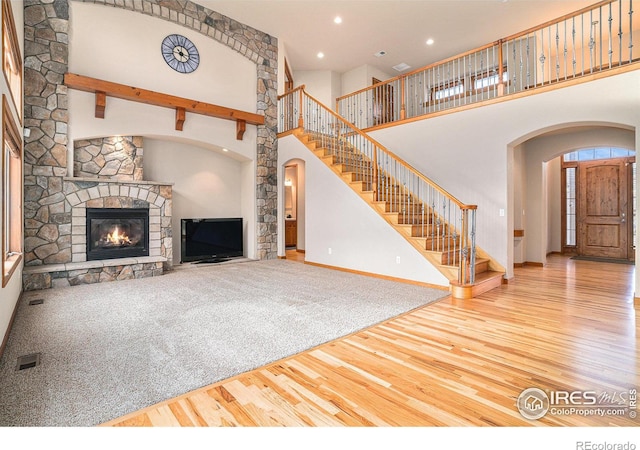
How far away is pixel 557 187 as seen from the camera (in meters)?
8.97

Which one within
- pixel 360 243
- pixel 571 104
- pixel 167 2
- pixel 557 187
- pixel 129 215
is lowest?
pixel 360 243

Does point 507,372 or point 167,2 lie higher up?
point 167,2

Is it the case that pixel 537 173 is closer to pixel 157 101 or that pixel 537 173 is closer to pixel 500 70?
pixel 500 70

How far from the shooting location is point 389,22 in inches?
286

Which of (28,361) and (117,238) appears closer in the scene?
(28,361)

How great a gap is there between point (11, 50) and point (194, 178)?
3.66 m

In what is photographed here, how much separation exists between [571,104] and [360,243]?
367 centimetres

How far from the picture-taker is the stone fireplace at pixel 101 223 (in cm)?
497

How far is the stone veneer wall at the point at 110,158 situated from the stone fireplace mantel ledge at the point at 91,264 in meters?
1.44

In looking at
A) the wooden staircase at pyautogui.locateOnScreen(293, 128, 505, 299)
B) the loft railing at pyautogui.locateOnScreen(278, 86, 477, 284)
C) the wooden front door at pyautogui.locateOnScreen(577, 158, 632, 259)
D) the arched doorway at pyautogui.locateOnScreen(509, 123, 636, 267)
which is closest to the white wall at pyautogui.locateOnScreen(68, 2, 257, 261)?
the loft railing at pyautogui.locateOnScreen(278, 86, 477, 284)

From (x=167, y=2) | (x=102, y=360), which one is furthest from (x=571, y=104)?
(x=167, y=2)

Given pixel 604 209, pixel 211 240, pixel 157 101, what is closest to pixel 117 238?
pixel 211 240

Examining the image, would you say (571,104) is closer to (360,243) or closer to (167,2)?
(360,243)

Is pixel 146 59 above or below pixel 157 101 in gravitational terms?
Answer: above
